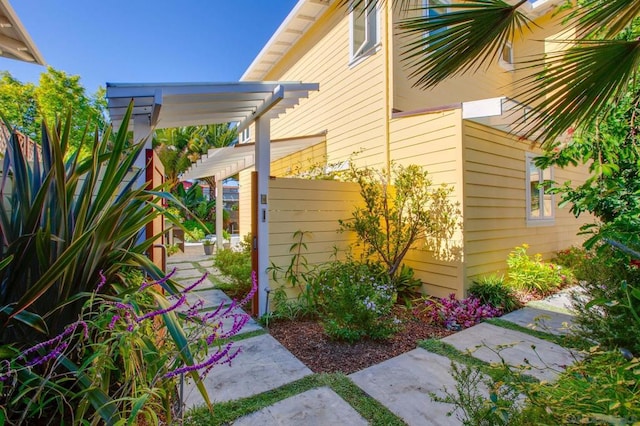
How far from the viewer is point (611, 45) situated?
185 cm

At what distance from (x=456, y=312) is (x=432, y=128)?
2.99 meters

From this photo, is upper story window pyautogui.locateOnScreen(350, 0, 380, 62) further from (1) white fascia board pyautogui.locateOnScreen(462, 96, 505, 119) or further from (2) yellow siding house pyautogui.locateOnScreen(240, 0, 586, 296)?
(1) white fascia board pyautogui.locateOnScreen(462, 96, 505, 119)

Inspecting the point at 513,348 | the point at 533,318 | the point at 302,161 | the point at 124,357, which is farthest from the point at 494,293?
the point at 302,161

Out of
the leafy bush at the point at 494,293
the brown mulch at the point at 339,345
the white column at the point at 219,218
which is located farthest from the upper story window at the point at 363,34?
the white column at the point at 219,218

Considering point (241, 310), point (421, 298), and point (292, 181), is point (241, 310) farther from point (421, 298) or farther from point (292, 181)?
point (421, 298)

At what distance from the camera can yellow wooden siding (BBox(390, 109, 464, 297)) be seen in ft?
15.8

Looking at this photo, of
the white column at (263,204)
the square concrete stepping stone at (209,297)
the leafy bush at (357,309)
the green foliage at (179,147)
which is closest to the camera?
the leafy bush at (357,309)

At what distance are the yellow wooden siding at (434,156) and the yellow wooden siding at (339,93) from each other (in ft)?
1.53

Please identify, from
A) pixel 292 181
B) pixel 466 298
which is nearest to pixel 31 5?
pixel 292 181

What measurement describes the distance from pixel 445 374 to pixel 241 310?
3.02 meters

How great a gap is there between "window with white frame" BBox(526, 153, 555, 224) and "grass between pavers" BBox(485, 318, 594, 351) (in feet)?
10.4

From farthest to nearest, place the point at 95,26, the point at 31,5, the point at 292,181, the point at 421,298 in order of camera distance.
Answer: the point at 95,26, the point at 31,5, the point at 421,298, the point at 292,181

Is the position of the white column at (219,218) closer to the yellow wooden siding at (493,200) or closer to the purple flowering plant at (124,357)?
the yellow wooden siding at (493,200)

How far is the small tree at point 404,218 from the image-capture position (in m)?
4.99
